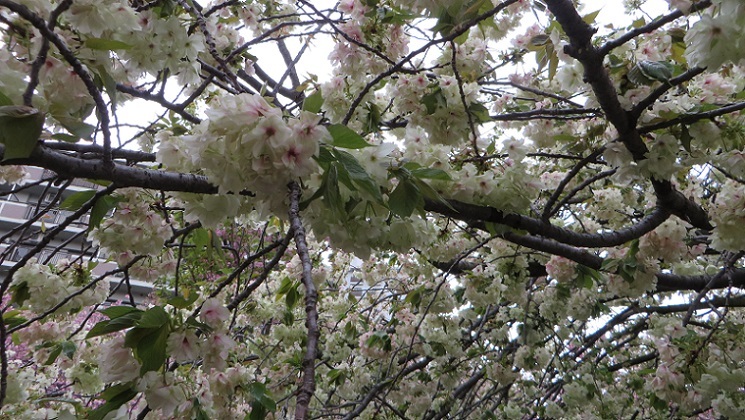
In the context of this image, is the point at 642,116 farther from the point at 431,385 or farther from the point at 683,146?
the point at 431,385

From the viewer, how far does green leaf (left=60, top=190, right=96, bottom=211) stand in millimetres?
1490

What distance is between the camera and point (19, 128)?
0.87 m

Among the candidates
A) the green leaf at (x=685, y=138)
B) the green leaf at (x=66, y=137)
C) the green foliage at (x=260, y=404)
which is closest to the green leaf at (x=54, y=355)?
the green foliage at (x=260, y=404)

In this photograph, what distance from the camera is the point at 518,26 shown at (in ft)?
11.2

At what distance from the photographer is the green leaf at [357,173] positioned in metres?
1.03

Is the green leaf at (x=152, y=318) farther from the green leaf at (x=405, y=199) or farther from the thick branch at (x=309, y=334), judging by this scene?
the green leaf at (x=405, y=199)

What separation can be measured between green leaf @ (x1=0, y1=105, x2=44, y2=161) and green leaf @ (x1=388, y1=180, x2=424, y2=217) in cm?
73

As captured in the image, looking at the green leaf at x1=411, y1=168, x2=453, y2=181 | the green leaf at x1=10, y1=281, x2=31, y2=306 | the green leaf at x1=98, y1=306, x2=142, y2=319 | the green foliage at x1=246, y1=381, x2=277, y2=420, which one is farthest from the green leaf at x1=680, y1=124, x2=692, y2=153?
the green leaf at x1=10, y1=281, x2=31, y2=306

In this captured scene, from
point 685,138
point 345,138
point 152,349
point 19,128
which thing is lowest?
point 152,349

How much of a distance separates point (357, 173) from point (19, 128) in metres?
0.63

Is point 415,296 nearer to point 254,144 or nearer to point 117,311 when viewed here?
point 117,311

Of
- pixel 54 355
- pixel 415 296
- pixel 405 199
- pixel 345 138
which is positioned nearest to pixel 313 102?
pixel 345 138

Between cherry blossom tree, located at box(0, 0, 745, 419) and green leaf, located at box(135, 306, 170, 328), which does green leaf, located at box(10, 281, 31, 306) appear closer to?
cherry blossom tree, located at box(0, 0, 745, 419)

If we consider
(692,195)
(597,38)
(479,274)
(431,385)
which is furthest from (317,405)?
(597,38)
